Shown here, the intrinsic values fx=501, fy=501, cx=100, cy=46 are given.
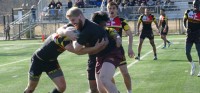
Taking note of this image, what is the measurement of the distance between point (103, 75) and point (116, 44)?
68 centimetres

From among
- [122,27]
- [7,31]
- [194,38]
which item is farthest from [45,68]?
[7,31]

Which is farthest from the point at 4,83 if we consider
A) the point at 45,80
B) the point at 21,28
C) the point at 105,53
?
the point at 21,28

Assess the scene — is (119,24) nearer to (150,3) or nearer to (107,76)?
(107,76)

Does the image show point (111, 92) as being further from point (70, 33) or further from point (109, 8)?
point (109, 8)

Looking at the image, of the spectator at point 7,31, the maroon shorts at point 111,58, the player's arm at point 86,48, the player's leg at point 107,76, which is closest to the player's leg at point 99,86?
the maroon shorts at point 111,58

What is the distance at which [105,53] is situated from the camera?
29.0ft

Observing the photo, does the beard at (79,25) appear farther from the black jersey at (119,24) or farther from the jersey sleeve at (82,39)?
the black jersey at (119,24)

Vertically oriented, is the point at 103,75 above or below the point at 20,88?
above

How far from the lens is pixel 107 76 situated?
861 cm

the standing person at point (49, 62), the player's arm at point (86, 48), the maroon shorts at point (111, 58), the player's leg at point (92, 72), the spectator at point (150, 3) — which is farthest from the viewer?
the spectator at point (150, 3)

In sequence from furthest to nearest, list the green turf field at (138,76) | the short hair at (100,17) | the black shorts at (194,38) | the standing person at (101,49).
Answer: the black shorts at (194,38) < the green turf field at (138,76) < the short hair at (100,17) < the standing person at (101,49)

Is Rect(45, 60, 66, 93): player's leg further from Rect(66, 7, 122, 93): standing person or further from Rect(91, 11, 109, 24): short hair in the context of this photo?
Rect(91, 11, 109, 24): short hair

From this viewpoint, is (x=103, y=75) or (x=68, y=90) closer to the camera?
(x=103, y=75)

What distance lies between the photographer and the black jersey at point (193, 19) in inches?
555
